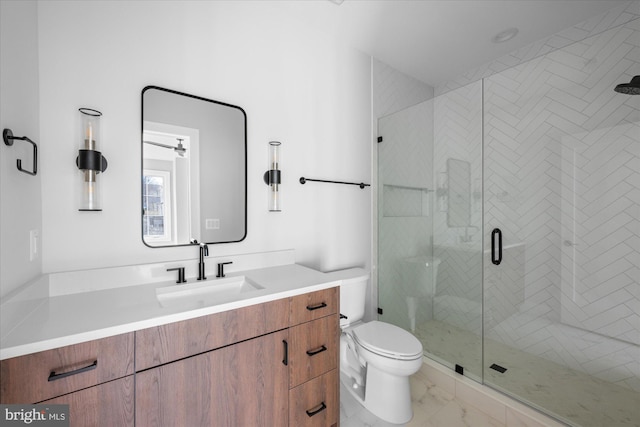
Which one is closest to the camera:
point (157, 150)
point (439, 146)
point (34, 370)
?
point (34, 370)

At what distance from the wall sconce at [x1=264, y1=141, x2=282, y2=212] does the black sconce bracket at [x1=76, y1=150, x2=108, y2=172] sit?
2.75 feet

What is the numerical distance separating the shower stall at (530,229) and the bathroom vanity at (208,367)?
1.22m

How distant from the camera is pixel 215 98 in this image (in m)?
1.58

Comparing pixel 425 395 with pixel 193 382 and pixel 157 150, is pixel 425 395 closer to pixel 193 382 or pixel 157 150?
pixel 193 382

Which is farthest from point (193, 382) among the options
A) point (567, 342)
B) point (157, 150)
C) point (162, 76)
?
point (567, 342)

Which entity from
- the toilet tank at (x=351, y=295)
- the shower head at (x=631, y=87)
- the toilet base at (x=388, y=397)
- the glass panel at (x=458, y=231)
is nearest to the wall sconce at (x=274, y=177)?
the toilet tank at (x=351, y=295)

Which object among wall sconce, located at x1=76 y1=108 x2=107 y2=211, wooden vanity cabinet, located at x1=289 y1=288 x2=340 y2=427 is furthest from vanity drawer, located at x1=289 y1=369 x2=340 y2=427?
wall sconce, located at x1=76 y1=108 x2=107 y2=211

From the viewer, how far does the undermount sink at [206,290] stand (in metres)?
1.22

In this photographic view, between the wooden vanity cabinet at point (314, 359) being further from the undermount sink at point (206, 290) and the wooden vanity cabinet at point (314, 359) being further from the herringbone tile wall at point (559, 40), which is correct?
the herringbone tile wall at point (559, 40)

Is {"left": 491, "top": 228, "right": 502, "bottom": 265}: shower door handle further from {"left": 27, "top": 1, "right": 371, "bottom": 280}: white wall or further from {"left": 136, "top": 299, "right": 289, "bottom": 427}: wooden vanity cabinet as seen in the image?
{"left": 136, "top": 299, "right": 289, "bottom": 427}: wooden vanity cabinet

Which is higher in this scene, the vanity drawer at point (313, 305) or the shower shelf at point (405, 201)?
the shower shelf at point (405, 201)

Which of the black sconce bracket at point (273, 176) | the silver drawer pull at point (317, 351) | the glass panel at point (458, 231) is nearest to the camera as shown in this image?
the silver drawer pull at point (317, 351)

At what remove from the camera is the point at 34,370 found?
0.74 m

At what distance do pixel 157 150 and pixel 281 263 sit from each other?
3.14ft
